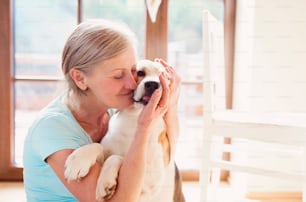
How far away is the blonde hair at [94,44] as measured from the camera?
774mm

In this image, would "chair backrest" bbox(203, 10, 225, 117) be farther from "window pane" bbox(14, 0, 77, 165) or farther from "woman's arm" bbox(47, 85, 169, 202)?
"window pane" bbox(14, 0, 77, 165)

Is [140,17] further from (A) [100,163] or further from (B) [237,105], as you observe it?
(A) [100,163]

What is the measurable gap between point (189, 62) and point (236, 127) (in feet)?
2.39

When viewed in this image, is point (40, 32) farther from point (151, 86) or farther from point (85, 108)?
point (151, 86)

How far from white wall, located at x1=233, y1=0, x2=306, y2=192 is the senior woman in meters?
0.77

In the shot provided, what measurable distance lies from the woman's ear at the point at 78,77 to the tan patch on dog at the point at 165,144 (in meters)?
0.22

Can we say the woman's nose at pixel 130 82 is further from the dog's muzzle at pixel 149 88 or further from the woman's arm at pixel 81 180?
the woman's arm at pixel 81 180

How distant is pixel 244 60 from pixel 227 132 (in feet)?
1.87

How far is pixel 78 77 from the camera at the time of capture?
823mm

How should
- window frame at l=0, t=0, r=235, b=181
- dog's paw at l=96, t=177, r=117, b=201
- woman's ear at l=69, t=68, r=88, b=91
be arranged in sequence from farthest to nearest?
window frame at l=0, t=0, r=235, b=181
woman's ear at l=69, t=68, r=88, b=91
dog's paw at l=96, t=177, r=117, b=201

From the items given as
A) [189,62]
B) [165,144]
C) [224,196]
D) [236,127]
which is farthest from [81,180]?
[189,62]

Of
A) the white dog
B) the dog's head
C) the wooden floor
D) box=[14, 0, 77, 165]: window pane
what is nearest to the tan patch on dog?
the white dog

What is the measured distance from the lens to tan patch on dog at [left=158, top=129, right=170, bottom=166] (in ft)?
2.89

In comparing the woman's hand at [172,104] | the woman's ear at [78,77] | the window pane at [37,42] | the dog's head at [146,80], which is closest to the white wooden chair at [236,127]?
the woman's hand at [172,104]
